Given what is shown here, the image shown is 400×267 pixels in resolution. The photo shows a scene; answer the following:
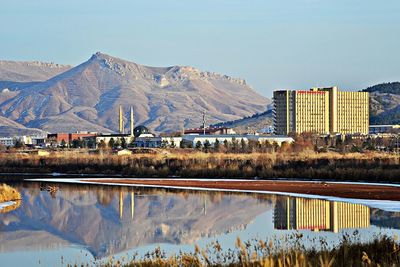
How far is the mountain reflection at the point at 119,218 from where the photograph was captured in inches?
1091

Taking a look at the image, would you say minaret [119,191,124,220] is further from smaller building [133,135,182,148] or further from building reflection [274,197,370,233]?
smaller building [133,135,182,148]

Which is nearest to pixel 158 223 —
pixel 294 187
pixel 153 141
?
pixel 294 187

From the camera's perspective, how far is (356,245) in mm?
18969

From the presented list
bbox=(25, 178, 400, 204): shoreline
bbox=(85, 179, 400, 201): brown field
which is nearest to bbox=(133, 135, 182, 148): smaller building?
bbox=(25, 178, 400, 204): shoreline

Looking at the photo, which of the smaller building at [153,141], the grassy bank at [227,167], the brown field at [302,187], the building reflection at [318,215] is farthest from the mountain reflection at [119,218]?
the smaller building at [153,141]

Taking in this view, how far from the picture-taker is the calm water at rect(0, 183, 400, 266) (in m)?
25.2

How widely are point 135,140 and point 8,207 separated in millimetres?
138016

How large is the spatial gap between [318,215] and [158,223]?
6906 mm

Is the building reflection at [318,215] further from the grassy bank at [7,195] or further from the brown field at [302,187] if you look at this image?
the grassy bank at [7,195]

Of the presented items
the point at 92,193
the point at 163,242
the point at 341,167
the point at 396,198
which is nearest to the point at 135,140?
the point at 341,167

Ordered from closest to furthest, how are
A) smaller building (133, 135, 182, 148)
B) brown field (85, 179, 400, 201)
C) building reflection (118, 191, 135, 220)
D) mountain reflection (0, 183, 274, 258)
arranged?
mountain reflection (0, 183, 274, 258) → building reflection (118, 191, 135, 220) → brown field (85, 179, 400, 201) → smaller building (133, 135, 182, 148)

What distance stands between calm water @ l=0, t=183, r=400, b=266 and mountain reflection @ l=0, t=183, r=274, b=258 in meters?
0.03

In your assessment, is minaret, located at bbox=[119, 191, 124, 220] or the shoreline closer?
minaret, located at bbox=[119, 191, 124, 220]

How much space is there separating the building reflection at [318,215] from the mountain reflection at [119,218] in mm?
1207
